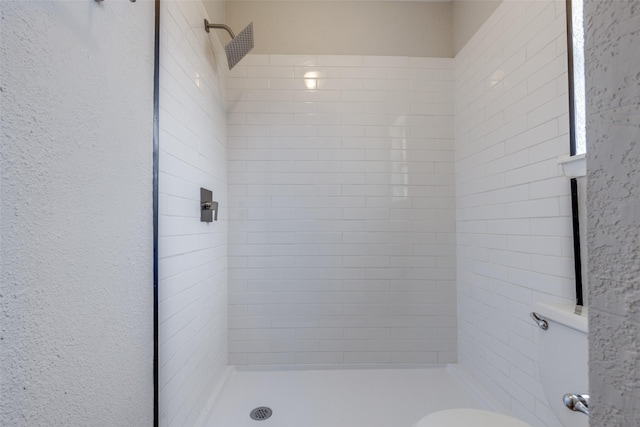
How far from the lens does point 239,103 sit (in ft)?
6.56

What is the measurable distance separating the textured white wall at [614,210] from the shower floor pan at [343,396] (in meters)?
1.49

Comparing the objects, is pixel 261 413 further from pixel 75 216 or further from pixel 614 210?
pixel 614 210

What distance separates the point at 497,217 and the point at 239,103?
1792 millimetres

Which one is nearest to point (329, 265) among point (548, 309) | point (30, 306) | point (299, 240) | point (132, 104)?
point (299, 240)

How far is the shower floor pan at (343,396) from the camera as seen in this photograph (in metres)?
1.49

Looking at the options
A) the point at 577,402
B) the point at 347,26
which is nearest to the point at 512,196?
the point at 577,402

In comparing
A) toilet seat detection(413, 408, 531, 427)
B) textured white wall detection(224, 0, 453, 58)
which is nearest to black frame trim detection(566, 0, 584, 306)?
toilet seat detection(413, 408, 531, 427)

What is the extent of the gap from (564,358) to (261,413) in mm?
1407

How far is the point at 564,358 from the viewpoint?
97 cm

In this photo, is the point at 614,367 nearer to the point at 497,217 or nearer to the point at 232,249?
the point at 497,217

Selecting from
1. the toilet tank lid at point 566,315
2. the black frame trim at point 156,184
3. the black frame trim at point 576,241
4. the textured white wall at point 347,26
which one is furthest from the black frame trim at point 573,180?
the black frame trim at point 156,184

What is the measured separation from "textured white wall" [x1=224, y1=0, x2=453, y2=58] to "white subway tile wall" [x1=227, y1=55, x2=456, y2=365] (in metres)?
0.12

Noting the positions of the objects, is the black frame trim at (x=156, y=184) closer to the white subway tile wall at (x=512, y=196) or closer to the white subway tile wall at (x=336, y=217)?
the white subway tile wall at (x=336, y=217)

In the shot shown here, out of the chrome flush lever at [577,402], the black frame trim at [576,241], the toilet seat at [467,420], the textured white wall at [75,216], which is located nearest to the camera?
the textured white wall at [75,216]
